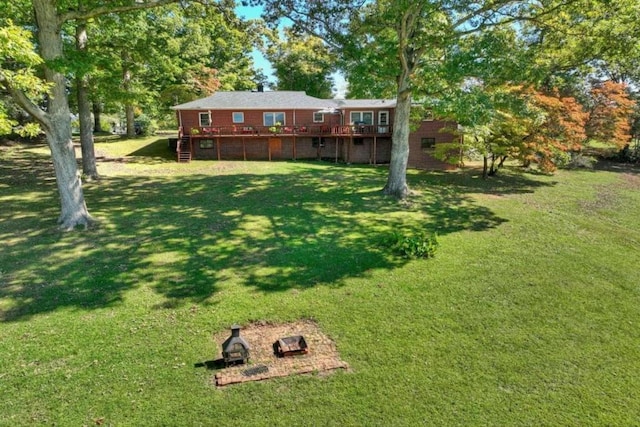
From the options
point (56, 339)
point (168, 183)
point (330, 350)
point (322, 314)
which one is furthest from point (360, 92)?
point (56, 339)

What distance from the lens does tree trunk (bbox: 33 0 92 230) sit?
10648 mm

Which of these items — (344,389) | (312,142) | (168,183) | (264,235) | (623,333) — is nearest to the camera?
(344,389)

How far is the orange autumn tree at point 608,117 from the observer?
27.1m

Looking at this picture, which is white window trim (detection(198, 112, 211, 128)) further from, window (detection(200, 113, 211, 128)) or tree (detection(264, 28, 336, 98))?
tree (detection(264, 28, 336, 98))

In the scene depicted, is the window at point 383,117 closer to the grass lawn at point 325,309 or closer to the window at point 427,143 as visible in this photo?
the window at point 427,143

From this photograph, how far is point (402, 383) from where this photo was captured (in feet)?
18.9

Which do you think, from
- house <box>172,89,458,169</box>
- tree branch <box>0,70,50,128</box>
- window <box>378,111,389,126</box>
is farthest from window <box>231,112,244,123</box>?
tree branch <box>0,70,50,128</box>

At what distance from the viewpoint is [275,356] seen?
6340 mm

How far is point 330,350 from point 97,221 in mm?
9561

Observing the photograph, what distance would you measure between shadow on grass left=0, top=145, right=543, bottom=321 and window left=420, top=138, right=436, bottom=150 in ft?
27.2

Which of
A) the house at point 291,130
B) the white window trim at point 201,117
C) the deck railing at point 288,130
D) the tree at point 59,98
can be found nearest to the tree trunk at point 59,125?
the tree at point 59,98

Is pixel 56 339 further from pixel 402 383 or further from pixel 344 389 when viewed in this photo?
pixel 402 383

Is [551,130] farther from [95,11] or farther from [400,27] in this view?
[95,11]

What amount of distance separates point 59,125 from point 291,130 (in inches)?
745
